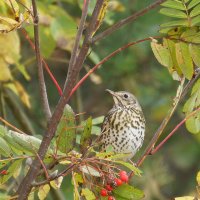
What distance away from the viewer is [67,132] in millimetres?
2729

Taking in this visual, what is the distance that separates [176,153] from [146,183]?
151 centimetres

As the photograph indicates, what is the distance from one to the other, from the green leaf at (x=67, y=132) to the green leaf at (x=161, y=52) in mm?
384

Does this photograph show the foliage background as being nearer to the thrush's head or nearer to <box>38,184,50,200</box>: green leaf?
the thrush's head

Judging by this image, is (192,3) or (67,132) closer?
(67,132)

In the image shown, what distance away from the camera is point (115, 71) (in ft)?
21.7

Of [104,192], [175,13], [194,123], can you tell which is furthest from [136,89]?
[104,192]

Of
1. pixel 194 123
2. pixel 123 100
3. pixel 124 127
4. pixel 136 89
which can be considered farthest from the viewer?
pixel 136 89

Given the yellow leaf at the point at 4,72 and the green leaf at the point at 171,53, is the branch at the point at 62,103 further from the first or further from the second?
the yellow leaf at the point at 4,72

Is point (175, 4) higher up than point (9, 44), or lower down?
higher up

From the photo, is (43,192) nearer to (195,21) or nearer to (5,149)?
(5,149)

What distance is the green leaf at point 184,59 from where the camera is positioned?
2.80 metres

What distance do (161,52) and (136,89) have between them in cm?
400

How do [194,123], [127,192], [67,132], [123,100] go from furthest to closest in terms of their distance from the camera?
[123,100] → [194,123] → [127,192] → [67,132]

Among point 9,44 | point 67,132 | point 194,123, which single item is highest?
point 9,44
